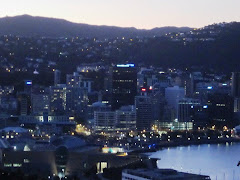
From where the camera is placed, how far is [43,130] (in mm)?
19844

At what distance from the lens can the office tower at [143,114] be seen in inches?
858

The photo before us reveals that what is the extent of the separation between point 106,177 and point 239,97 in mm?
13811

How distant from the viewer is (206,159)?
52.7 feet

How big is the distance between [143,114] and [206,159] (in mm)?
6011

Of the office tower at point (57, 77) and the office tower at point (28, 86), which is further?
the office tower at point (57, 77)

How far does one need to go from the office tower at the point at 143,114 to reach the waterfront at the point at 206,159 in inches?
87.6

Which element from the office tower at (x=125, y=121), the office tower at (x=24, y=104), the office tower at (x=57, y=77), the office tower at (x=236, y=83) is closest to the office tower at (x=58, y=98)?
the office tower at (x=24, y=104)

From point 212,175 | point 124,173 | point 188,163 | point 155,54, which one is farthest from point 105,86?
point 124,173

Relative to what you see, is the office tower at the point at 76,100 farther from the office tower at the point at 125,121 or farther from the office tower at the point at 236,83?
the office tower at the point at 236,83

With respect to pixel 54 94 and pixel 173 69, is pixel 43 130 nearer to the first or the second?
pixel 54 94

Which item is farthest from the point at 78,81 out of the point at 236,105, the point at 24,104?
the point at 236,105

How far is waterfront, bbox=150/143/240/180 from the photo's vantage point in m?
13.5

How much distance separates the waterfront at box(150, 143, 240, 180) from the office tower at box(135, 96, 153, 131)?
7.30 ft

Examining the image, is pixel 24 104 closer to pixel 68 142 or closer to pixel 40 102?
pixel 40 102
